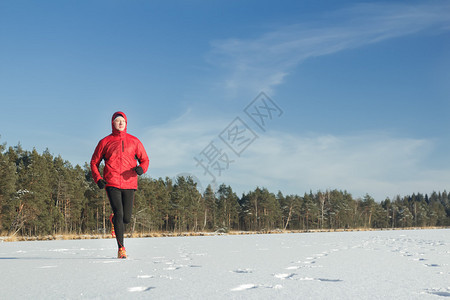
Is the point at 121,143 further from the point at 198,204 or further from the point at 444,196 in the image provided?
the point at 444,196

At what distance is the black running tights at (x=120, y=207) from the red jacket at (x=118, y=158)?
105 mm

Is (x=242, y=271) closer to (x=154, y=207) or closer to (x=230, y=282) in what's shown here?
(x=230, y=282)

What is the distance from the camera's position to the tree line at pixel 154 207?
36.6 metres

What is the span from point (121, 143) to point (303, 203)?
84.5 m

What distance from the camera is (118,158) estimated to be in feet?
20.1

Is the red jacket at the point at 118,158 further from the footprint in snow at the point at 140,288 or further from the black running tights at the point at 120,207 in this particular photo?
the footprint in snow at the point at 140,288

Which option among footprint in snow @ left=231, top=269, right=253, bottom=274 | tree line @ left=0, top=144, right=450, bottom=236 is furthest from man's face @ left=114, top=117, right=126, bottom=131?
tree line @ left=0, top=144, right=450, bottom=236

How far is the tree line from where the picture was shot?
36594mm

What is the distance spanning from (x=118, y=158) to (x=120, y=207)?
2.52 feet

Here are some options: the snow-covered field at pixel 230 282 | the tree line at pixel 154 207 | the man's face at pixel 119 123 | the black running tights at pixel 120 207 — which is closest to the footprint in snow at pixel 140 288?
the snow-covered field at pixel 230 282

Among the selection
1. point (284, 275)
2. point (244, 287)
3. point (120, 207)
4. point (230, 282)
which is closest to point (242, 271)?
point (284, 275)

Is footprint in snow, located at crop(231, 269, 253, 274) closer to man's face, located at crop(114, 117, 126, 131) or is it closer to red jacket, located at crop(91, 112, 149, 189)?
red jacket, located at crop(91, 112, 149, 189)

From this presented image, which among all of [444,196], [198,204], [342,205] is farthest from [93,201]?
[444,196]

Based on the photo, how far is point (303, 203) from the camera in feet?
287
